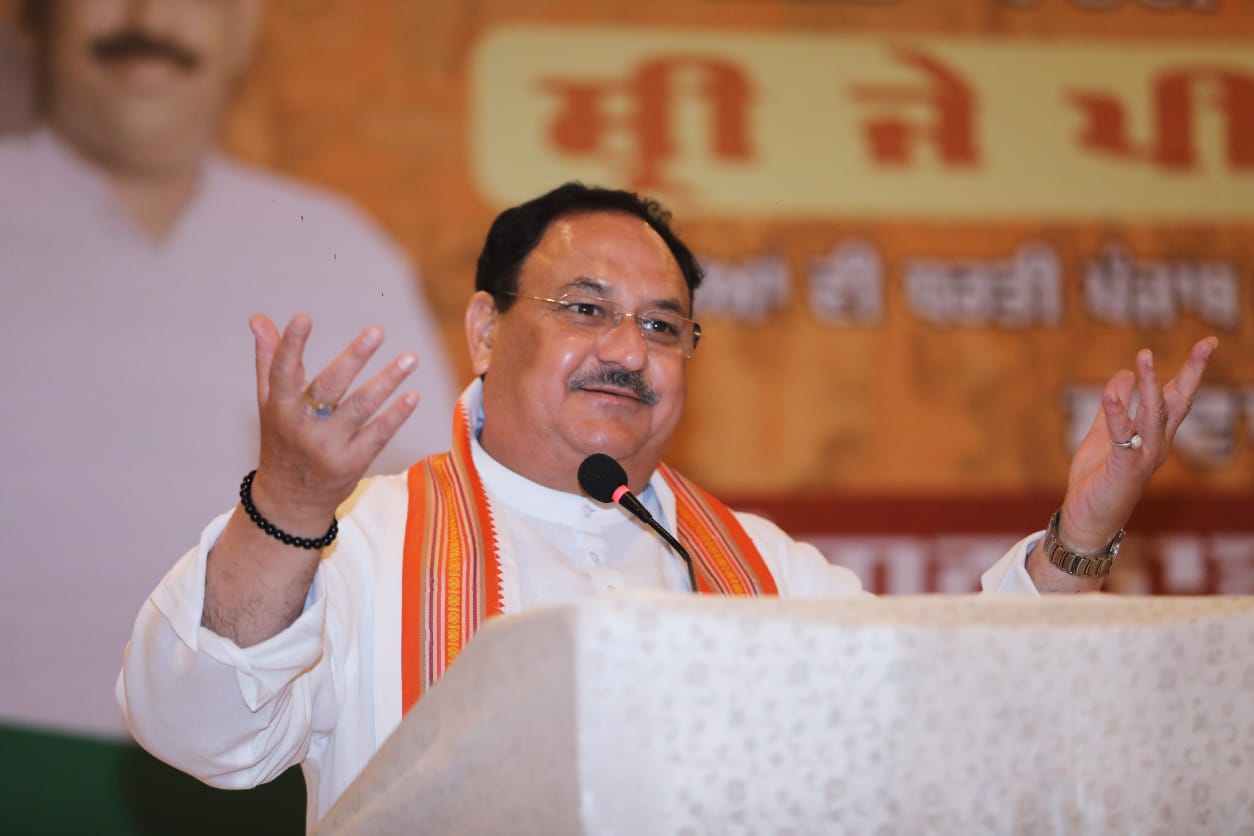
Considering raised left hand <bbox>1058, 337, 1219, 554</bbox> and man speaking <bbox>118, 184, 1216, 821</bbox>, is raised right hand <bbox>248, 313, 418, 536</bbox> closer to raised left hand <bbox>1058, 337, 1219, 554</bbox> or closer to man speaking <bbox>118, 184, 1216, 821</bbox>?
man speaking <bbox>118, 184, 1216, 821</bbox>

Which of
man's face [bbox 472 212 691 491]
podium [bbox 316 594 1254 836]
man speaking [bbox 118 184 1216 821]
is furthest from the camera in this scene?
man's face [bbox 472 212 691 491]

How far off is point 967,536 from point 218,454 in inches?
87.7

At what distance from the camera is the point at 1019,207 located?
4.21 meters

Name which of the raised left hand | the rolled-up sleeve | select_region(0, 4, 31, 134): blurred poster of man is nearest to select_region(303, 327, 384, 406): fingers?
the rolled-up sleeve

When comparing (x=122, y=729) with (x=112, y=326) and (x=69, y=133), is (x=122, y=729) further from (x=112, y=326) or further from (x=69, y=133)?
(x=69, y=133)

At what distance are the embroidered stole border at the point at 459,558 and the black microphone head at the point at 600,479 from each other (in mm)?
320

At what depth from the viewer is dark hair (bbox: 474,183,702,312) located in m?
2.49

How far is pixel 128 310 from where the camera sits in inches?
146

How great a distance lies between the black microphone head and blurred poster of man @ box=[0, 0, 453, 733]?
191 centimetres

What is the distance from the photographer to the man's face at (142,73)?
12.3 feet

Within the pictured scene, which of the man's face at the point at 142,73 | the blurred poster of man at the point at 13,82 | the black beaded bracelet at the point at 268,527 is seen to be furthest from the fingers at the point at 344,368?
the blurred poster of man at the point at 13,82

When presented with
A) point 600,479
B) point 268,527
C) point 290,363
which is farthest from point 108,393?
point 290,363

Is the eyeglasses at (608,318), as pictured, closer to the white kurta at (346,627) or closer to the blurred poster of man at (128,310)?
the white kurta at (346,627)

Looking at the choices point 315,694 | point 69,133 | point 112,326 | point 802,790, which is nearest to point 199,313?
point 112,326
